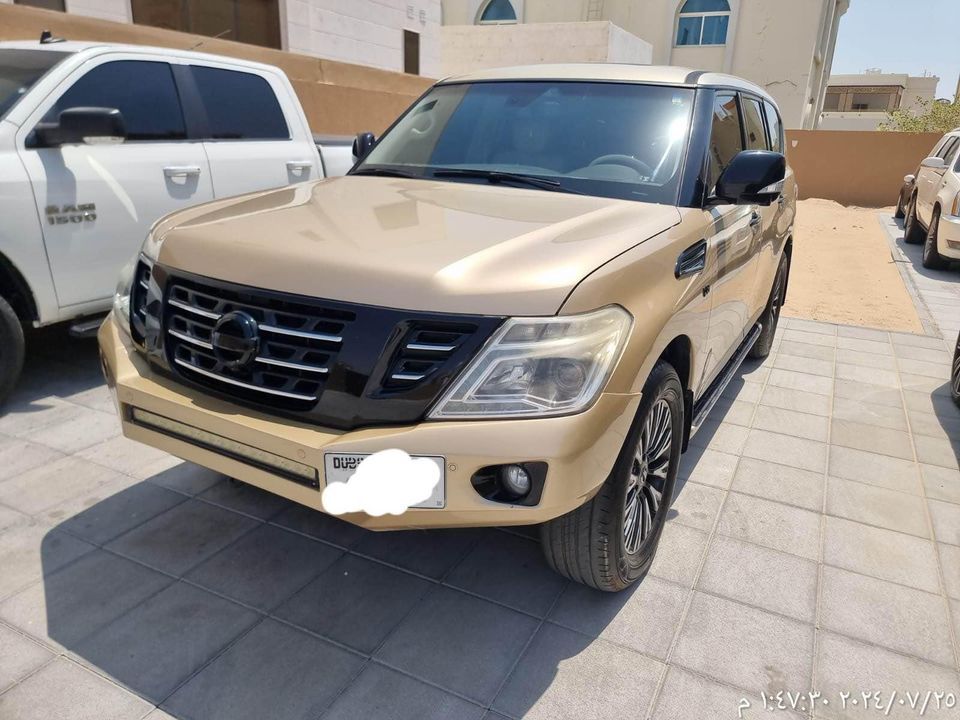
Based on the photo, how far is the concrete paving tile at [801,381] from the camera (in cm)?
520

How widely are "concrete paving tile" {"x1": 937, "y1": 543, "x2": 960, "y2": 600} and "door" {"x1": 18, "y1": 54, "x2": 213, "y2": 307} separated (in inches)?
182

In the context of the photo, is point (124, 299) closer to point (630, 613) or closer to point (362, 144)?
point (362, 144)

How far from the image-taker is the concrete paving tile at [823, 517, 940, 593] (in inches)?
118

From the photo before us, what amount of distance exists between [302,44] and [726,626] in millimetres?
16970

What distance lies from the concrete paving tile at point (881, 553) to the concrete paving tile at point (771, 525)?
67 mm

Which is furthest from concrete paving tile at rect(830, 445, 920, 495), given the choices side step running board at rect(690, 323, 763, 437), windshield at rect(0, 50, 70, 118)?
windshield at rect(0, 50, 70, 118)

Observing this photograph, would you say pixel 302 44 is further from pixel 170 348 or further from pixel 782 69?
pixel 782 69

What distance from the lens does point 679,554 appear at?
309cm

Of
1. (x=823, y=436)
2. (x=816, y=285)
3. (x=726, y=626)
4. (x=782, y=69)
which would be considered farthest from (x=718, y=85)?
(x=782, y=69)

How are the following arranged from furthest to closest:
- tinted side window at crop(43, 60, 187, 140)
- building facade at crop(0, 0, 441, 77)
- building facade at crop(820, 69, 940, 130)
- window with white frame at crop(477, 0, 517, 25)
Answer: building facade at crop(820, 69, 940, 130)
window with white frame at crop(477, 0, 517, 25)
building facade at crop(0, 0, 441, 77)
tinted side window at crop(43, 60, 187, 140)

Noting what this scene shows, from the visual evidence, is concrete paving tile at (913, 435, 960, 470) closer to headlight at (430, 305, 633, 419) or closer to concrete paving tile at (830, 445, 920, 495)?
concrete paving tile at (830, 445, 920, 495)

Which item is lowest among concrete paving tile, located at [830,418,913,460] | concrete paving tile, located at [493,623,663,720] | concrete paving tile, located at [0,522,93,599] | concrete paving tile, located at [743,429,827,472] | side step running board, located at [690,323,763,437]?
concrete paving tile, located at [830,418,913,460]

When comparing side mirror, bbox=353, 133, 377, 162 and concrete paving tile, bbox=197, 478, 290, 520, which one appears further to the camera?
side mirror, bbox=353, 133, 377, 162

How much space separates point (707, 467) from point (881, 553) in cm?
94
